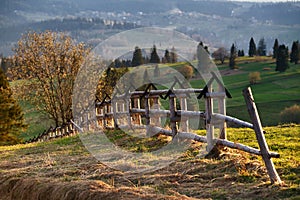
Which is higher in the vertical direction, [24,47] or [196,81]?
[24,47]

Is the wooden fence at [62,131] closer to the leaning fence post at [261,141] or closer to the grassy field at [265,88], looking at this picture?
the leaning fence post at [261,141]

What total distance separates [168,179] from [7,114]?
35.8m

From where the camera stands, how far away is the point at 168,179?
336 inches

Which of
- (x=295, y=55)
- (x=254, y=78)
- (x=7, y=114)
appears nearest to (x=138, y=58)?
(x=7, y=114)

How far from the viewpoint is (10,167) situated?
1210 cm

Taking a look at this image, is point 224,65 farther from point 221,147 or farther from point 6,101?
point 221,147

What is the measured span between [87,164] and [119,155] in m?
0.99

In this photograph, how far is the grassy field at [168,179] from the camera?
733 cm

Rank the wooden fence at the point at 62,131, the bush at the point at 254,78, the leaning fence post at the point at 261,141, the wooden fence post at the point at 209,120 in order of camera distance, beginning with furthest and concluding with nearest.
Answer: the bush at the point at 254,78
the wooden fence at the point at 62,131
the wooden fence post at the point at 209,120
the leaning fence post at the point at 261,141

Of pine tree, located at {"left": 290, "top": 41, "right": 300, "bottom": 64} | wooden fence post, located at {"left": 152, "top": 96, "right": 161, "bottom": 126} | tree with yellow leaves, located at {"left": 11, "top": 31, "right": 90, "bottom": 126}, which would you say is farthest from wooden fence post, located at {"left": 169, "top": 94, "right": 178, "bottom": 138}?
pine tree, located at {"left": 290, "top": 41, "right": 300, "bottom": 64}

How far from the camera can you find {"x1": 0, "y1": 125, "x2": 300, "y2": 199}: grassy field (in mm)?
7332

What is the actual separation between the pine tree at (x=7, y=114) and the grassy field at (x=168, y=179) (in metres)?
29.4

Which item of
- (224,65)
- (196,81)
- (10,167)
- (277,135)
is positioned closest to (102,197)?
(10,167)

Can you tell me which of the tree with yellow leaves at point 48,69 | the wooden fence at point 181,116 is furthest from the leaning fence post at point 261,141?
the tree with yellow leaves at point 48,69
